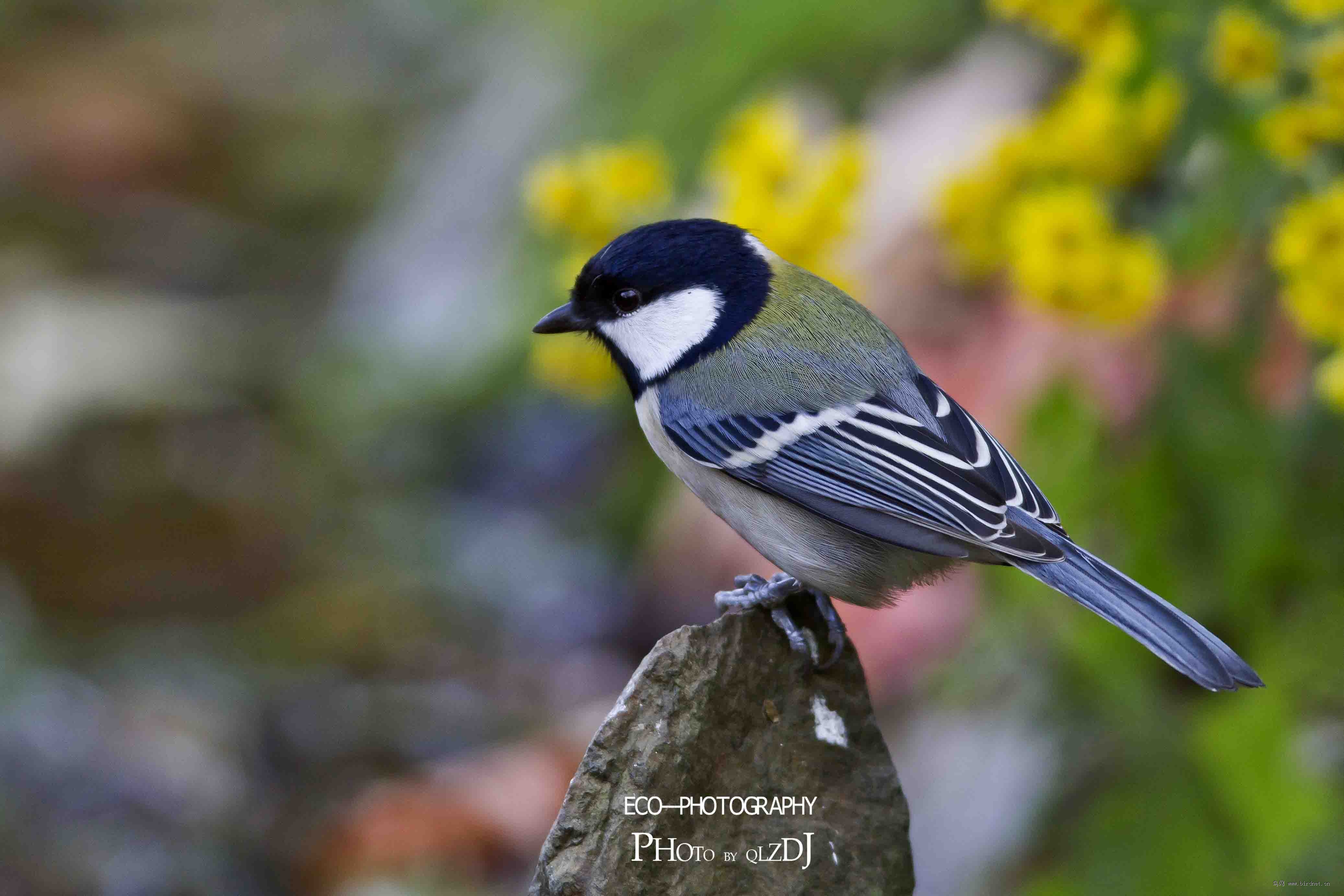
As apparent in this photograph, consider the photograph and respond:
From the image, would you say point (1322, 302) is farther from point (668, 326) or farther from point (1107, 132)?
point (668, 326)

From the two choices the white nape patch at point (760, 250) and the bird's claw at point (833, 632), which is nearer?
the bird's claw at point (833, 632)

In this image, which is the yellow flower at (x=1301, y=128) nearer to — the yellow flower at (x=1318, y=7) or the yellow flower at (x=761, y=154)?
the yellow flower at (x=1318, y=7)

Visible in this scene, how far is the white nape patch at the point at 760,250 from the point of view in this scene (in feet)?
6.92

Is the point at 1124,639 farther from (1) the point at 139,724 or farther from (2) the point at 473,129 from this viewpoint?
(2) the point at 473,129

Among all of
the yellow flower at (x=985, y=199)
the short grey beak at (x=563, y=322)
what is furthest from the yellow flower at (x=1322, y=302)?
the short grey beak at (x=563, y=322)

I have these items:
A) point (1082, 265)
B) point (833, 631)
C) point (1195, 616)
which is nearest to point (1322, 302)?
point (1082, 265)

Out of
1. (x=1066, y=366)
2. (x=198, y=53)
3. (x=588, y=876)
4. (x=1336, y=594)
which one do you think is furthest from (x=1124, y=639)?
(x=198, y=53)

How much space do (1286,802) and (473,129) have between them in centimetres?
455

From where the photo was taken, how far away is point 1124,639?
8.21ft

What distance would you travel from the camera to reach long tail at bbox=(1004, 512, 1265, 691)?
5.09ft

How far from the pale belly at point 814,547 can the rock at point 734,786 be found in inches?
5.3

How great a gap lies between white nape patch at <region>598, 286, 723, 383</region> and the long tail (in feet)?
1.77

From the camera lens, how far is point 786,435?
1937 millimetres

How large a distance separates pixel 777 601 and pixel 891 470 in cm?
24
